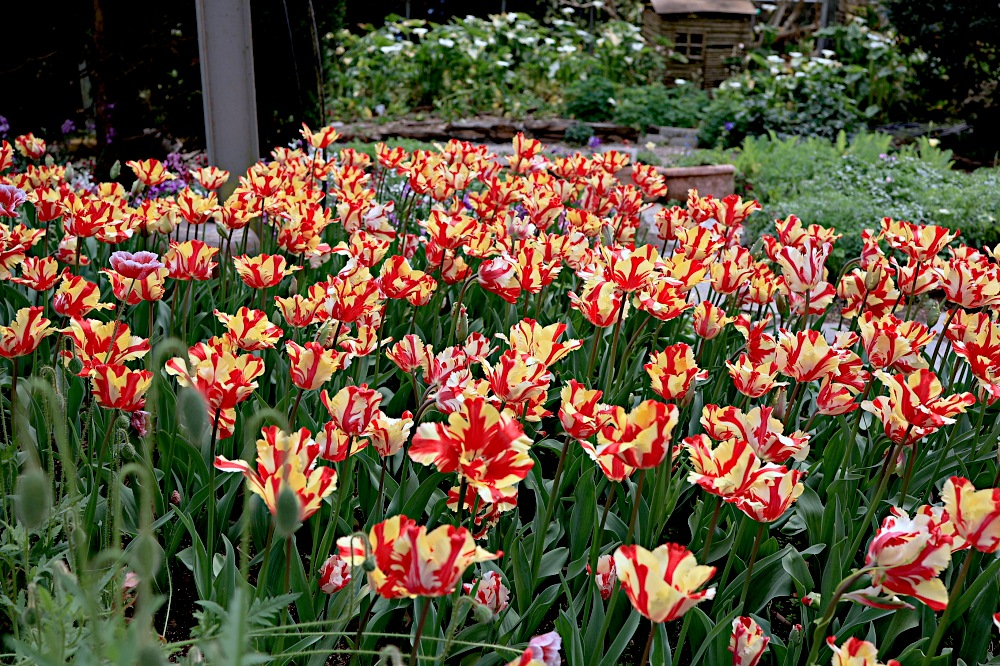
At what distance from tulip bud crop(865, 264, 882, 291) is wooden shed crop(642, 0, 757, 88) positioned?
11.1m

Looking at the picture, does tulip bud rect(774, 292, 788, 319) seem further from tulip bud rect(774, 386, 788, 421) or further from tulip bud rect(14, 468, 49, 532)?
tulip bud rect(14, 468, 49, 532)

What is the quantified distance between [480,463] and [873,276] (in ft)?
4.31

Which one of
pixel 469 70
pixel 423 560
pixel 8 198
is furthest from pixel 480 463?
pixel 469 70

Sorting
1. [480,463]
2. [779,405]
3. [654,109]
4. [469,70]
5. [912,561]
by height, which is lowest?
[654,109]

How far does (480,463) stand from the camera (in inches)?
40.0

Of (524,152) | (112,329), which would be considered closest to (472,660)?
(112,329)

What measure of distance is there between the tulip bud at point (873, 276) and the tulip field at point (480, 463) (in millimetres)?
20

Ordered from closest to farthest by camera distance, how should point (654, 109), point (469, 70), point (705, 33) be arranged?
point (654, 109) → point (469, 70) → point (705, 33)

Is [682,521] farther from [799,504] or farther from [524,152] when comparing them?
[524,152]

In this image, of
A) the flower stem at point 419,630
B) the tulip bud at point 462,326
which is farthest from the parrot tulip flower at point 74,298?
the flower stem at point 419,630

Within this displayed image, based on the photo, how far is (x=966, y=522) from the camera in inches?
43.6

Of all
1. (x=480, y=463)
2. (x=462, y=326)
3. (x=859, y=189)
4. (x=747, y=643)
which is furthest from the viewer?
(x=859, y=189)

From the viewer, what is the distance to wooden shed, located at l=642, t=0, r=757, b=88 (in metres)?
12.3

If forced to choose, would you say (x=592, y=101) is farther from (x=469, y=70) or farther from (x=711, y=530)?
(x=711, y=530)
